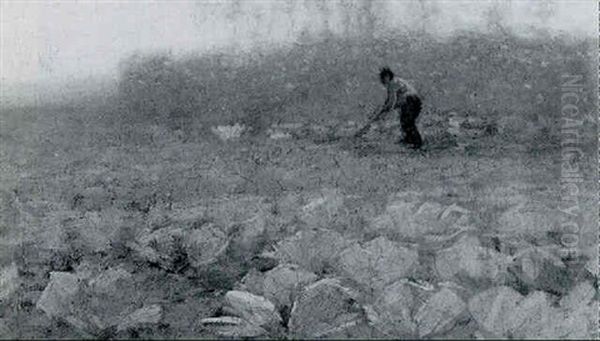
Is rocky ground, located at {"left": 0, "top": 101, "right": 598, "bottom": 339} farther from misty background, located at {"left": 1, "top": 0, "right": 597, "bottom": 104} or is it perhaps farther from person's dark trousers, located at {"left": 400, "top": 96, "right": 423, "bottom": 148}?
misty background, located at {"left": 1, "top": 0, "right": 597, "bottom": 104}

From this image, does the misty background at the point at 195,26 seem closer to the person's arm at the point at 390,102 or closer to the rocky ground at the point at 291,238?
the rocky ground at the point at 291,238

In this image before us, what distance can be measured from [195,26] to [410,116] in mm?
3083

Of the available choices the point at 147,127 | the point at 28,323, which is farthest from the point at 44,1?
the point at 28,323

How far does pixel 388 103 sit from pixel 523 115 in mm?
1318

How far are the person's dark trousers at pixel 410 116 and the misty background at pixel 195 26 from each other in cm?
180

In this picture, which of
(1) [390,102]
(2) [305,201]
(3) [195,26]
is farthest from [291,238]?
(3) [195,26]

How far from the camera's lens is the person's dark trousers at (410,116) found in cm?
654

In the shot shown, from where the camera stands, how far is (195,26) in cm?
842

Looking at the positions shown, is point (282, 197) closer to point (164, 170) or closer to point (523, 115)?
point (164, 170)

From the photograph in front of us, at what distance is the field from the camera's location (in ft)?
14.0

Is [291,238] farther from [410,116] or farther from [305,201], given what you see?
[410,116]

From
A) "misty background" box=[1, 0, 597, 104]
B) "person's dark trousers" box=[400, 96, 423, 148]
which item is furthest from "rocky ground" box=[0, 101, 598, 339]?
"misty background" box=[1, 0, 597, 104]

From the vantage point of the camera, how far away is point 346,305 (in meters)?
4.25

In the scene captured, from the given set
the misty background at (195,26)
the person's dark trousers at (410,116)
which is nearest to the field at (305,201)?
the person's dark trousers at (410,116)
